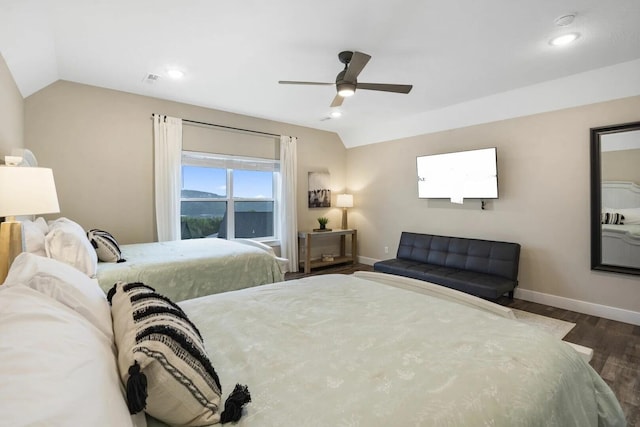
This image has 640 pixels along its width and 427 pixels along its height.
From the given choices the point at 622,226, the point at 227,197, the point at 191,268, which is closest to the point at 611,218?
the point at 622,226

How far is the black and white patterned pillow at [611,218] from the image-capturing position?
3.15 meters

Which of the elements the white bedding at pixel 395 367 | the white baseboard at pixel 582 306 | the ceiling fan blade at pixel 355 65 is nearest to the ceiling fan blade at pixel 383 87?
the ceiling fan blade at pixel 355 65

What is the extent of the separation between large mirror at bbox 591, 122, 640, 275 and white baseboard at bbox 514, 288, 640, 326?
44 centimetres

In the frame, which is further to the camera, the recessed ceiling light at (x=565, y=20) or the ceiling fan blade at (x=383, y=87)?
the ceiling fan blade at (x=383, y=87)

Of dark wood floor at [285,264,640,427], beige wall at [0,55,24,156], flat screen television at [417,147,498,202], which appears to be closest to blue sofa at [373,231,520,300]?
dark wood floor at [285,264,640,427]

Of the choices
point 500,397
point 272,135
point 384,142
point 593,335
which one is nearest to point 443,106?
point 384,142

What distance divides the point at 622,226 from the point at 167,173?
5365mm

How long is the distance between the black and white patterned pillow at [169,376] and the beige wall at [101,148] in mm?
3517

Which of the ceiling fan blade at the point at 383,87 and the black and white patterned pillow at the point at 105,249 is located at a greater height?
the ceiling fan blade at the point at 383,87

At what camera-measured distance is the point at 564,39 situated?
8.47 ft

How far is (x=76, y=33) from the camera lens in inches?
98.4

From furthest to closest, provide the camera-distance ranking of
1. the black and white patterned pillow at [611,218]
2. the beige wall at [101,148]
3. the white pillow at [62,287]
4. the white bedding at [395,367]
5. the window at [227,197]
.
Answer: the window at [227,197]
the beige wall at [101,148]
the black and white patterned pillow at [611,218]
the white pillow at [62,287]
the white bedding at [395,367]

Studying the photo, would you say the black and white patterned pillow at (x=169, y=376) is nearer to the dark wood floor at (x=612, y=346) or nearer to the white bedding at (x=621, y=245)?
the dark wood floor at (x=612, y=346)

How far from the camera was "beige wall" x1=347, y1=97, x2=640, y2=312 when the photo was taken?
10.9 ft
